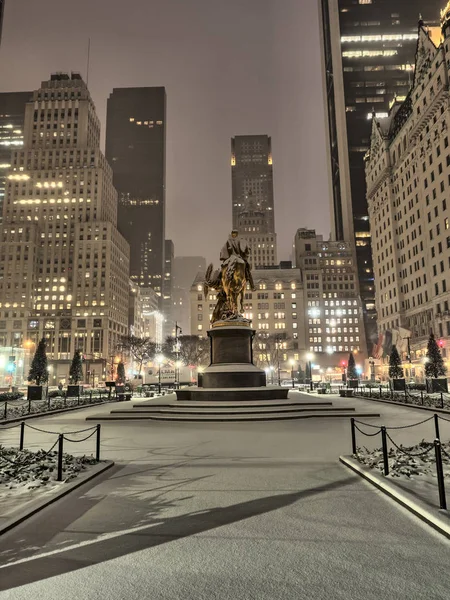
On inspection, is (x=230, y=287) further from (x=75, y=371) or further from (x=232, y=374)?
(x=75, y=371)

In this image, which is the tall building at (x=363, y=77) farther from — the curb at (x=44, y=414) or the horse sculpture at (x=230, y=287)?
the curb at (x=44, y=414)

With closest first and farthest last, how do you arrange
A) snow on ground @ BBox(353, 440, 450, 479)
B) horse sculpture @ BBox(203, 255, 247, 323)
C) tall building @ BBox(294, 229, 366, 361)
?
1. snow on ground @ BBox(353, 440, 450, 479)
2. horse sculpture @ BBox(203, 255, 247, 323)
3. tall building @ BBox(294, 229, 366, 361)

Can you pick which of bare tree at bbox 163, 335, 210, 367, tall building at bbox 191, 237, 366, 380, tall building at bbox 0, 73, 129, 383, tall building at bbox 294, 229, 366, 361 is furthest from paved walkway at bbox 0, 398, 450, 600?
tall building at bbox 294, 229, 366, 361

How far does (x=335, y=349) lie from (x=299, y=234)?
168ft

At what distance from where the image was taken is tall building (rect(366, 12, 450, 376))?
6950 centimetres

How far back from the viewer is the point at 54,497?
765 cm

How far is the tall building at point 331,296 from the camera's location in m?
151

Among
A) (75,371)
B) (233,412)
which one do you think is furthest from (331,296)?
(233,412)

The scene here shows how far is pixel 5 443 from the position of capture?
1437cm

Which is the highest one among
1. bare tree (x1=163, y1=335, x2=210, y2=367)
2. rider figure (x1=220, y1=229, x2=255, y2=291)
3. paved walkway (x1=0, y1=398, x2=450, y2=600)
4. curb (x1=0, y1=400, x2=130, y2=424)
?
rider figure (x1=220, y1=229, x2=255, y2=291)

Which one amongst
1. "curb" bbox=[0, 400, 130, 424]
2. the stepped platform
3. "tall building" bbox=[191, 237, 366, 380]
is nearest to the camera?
the stepped platform

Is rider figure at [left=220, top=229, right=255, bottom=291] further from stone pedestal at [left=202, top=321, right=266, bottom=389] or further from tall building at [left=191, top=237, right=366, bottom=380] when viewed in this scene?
tall building at [left=191, top=237, right=366, bottom=380]

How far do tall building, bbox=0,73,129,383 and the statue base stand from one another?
113 m

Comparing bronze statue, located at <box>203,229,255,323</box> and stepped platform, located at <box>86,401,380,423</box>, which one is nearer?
stepped platform, located at <box>86,401,380,423</box>
